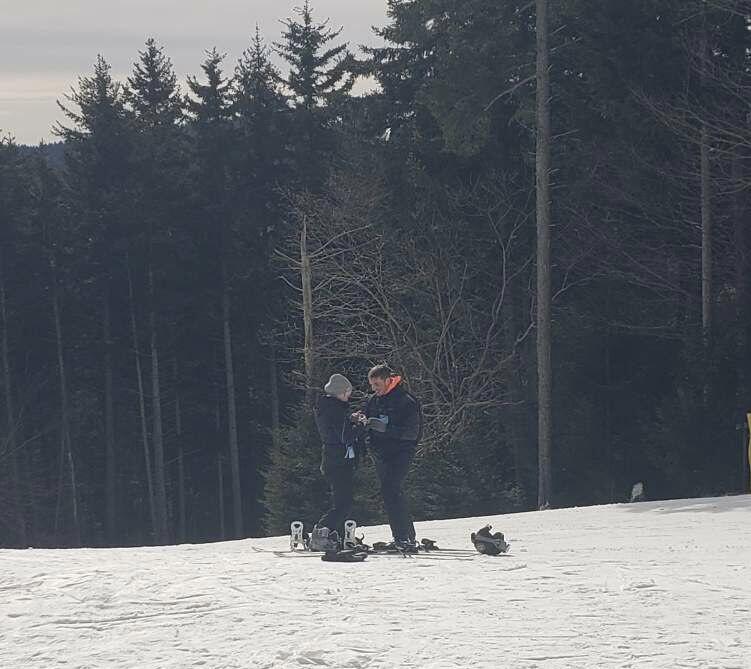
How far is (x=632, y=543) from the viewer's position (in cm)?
1330

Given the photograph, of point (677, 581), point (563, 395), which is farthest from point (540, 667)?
point (563, 395)

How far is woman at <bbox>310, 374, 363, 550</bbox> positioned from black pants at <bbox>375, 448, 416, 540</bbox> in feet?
1.10

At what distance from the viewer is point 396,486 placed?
38.8 feet

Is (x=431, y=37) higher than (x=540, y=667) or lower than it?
higher

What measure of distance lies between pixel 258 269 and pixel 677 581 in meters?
38.5

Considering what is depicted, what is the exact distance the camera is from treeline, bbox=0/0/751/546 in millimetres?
26875

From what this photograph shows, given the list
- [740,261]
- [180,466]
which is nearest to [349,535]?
[740,261]

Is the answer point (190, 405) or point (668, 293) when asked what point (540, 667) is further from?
point (190, 405)

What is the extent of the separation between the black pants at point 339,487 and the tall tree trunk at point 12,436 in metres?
34.4

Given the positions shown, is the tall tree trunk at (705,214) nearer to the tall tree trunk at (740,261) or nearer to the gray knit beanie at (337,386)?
the tall tree trunk at (740,261)

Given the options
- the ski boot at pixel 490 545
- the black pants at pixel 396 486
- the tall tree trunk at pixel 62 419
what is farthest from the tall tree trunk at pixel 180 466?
the ski boot at pixel 490 545

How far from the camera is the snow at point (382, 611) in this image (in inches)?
290

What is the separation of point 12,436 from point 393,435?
35980 mm

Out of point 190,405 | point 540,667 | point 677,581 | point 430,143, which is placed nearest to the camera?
point 540,667
